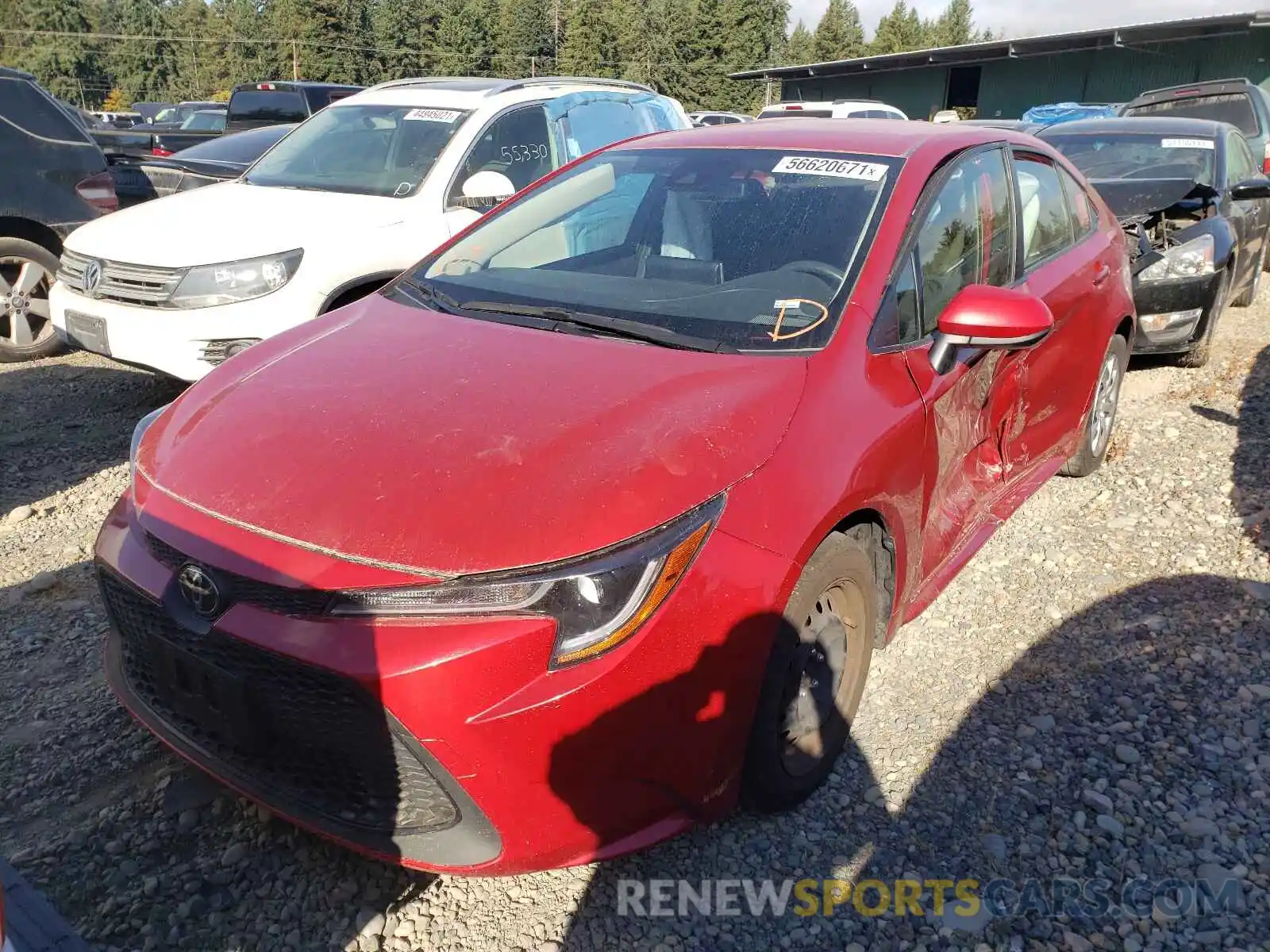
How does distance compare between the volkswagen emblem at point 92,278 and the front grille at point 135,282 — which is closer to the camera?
the front grille at point 135,282

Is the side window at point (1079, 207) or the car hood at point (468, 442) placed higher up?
the side window at point (1079, 207)

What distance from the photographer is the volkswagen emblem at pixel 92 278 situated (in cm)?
519

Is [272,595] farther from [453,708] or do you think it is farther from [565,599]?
[565,599]

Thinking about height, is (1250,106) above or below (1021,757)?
above

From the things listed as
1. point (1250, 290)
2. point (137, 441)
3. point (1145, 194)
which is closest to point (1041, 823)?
point (137, 441)

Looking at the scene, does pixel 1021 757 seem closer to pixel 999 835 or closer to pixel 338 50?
pixel 999 835

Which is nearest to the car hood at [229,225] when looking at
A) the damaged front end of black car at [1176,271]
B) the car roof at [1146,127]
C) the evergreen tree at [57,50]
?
the damaged front end of black car at [1176,271]

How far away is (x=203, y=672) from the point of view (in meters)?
→ 2.11

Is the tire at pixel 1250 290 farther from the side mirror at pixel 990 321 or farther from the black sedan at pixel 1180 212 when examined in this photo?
the side mirror at pixel 990 321

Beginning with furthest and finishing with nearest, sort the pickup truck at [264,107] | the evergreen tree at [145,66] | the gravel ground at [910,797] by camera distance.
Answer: the evergreen tree at [145,66]
the pickup truck at [264,107]
the gravel ground at [910,797]

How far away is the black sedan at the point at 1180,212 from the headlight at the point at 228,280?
490cm

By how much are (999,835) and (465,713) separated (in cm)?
153

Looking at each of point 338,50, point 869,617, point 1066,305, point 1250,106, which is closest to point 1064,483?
point 1066,305

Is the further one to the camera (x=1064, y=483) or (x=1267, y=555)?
(x=1064, y=483)
